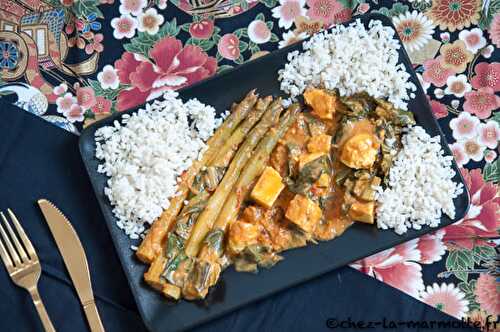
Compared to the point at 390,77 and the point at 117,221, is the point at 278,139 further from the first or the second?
the point at 117,221

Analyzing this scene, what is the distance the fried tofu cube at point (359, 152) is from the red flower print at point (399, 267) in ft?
1.71

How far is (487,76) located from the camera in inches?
143

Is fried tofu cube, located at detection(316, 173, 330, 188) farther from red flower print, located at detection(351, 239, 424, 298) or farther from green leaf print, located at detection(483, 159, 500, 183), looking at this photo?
green leaf print, located at detection(483, 159, 500, 183)

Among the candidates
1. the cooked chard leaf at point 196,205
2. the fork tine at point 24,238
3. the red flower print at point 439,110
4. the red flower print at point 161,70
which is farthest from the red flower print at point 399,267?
the fork tine at point 24,238

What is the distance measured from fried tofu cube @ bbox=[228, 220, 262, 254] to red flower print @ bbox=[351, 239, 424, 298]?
0.60 meters

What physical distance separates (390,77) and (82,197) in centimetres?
174

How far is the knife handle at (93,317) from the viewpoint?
3.21 metres

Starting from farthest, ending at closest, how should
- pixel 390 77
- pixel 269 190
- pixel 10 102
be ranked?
pixel 10 102, pixel 390 77, pixel 269 190

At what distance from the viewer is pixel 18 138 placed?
11.5 feet

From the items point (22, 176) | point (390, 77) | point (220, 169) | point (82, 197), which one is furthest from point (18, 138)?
point (390, 77)

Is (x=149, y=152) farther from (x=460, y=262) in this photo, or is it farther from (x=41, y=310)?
(x=460, y=262)

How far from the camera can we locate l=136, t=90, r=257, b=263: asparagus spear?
3154 millimetres

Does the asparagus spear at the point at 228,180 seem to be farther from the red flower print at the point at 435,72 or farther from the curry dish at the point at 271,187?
the red flower print at the point at 435,72

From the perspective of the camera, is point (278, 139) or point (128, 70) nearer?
point (278, 139)
